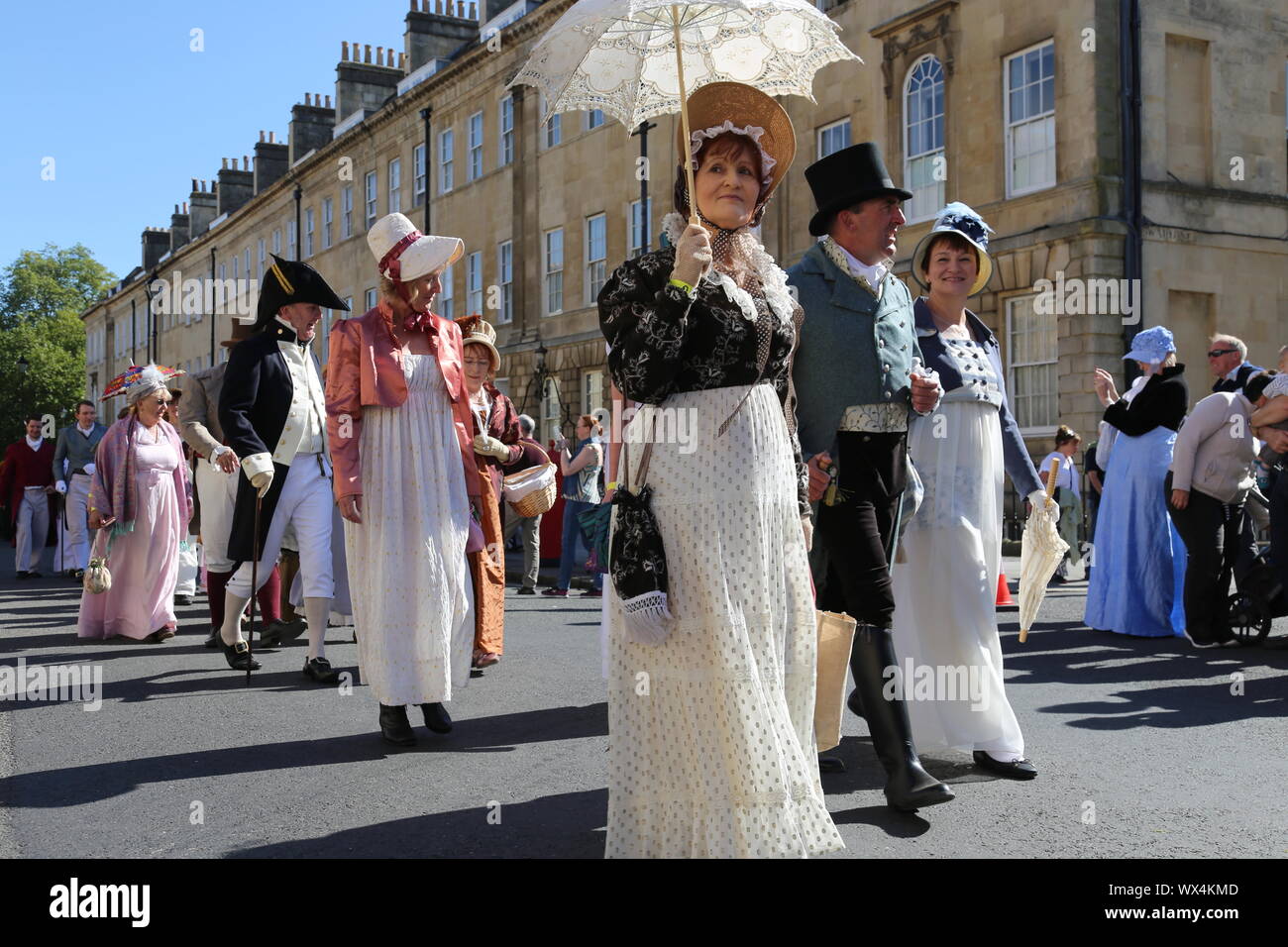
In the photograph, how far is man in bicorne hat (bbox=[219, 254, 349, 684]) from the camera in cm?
729

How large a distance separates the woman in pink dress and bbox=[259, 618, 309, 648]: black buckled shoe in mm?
1155

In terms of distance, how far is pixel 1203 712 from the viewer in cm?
648

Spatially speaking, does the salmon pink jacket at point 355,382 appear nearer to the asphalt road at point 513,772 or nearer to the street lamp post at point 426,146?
the asphalt road at point 513,772

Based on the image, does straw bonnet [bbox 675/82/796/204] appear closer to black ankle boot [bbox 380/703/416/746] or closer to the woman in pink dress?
black ankle boot [bbox 380/703/416/746]

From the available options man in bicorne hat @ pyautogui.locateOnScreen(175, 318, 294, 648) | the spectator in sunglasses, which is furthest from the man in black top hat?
the spectator in sunglasses

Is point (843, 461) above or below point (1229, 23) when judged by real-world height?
below

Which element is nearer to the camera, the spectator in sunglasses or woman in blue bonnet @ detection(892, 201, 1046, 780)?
woman in blue bonnet @ detection(892, 201, 1046, 780)

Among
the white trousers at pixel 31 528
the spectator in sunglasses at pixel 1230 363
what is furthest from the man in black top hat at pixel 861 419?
the white trousers at pixel 31 528

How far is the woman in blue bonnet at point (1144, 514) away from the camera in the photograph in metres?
9.58

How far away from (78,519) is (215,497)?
32.9 ft

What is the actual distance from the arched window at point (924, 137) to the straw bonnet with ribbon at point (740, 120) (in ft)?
61.7
